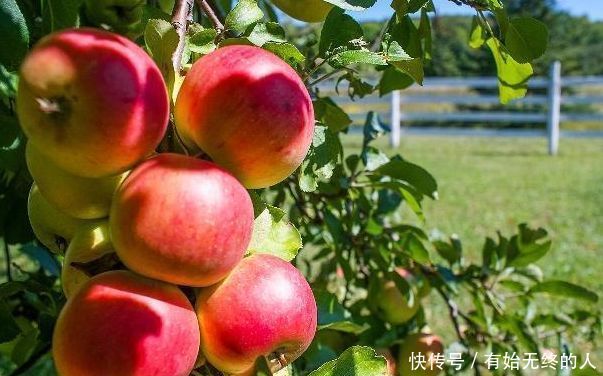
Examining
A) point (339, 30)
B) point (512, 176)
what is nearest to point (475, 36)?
point (339, 30)

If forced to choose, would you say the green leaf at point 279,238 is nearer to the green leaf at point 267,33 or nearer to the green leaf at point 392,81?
the green leaf at point 267,33

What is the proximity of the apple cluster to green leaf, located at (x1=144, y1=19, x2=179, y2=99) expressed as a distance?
0.06 ft

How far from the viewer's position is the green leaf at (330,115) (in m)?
0.95

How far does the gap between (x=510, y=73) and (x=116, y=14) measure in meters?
0.59

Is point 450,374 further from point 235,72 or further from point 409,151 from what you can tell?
point 409,151

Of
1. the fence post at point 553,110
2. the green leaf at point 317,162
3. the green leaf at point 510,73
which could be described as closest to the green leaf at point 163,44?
the green leaf at point 317,162

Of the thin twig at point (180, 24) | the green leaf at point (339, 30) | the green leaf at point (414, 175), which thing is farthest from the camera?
the green leaf at point (414, 175)

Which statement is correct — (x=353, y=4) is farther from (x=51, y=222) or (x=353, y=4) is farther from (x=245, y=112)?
(x=51, y=222)

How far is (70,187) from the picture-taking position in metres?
0.49

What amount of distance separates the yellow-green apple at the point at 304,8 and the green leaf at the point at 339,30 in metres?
0.02

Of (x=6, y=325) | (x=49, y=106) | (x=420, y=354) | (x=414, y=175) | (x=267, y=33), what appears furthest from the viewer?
(x=420, y=354)

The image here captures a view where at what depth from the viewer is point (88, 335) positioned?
450mm

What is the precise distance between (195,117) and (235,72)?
43mm

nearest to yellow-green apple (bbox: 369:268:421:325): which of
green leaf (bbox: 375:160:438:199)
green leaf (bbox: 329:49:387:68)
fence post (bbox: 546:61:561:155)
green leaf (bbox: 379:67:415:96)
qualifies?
green leaf (bbox: 375:160:438:199)
